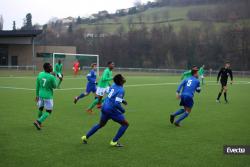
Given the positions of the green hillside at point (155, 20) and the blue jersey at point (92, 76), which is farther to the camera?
the green hillside at point (155, 20)

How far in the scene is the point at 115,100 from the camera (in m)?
8.14

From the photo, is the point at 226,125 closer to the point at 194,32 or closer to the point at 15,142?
the point at 15,142

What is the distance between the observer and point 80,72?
47531 millimetres

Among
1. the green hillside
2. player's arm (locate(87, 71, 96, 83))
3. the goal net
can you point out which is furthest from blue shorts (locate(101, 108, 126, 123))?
the green hillside

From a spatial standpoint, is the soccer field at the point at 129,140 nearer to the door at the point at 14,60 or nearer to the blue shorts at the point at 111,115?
the blue shorts at the point at 111,115

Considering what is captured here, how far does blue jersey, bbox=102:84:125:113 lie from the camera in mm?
8125

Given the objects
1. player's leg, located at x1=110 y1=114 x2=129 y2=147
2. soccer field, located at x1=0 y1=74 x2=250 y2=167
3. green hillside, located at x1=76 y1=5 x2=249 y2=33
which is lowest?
soccer field, located at x1=0 y1=74 x2=250 y2=167

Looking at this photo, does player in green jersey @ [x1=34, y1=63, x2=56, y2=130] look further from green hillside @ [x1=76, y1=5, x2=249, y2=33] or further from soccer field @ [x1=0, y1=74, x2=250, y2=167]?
green hillside @ [x1=76, y1=5, x2=249, y2=33]

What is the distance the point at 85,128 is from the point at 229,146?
4.17 m

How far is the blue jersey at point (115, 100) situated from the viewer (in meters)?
8.12

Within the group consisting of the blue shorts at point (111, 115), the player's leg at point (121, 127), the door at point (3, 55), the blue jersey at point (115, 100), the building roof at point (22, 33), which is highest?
the building roof at point (22, 33)

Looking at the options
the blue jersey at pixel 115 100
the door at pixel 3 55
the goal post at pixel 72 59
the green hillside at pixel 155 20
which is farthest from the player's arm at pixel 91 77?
the green hillside at pixel 155 20

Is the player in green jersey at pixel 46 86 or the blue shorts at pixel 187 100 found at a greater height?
the player in green jersey at pixel 46 86

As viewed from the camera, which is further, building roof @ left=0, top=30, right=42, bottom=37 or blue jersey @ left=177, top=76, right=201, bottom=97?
building roof @ left=0, top=30, right=42, bottom=37
